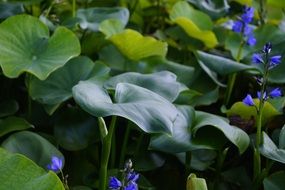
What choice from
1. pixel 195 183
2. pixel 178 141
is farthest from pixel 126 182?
pixel 178 141

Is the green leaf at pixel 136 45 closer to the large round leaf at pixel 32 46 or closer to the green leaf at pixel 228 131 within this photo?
the large round leaf at pixel 32 46

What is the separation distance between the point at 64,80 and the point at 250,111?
1.41 ft

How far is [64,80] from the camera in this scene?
48.9 inches

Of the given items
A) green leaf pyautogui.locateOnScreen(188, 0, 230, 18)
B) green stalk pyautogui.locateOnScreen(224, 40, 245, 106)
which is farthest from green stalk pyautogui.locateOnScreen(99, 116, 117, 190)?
green leaf pyautogui.locateOnScreen(188, 0, 230, 18)

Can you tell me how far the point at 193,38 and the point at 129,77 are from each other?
0.54m

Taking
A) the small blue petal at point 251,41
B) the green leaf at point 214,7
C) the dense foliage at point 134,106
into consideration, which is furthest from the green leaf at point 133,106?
the green leaf at point 214,7

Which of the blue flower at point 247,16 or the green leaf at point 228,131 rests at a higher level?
the blue flower at point 247,16

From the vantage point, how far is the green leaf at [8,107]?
125cm

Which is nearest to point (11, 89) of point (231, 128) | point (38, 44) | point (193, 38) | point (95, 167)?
point (38, 44)

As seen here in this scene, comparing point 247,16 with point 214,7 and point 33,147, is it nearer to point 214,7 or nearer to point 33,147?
point 214,7

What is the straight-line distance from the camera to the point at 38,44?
123 centimetres

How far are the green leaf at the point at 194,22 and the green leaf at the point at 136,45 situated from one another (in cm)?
16

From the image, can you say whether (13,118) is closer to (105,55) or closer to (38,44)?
(38,44)

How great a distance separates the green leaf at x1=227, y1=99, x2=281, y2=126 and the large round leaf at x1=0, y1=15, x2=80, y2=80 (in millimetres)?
373
